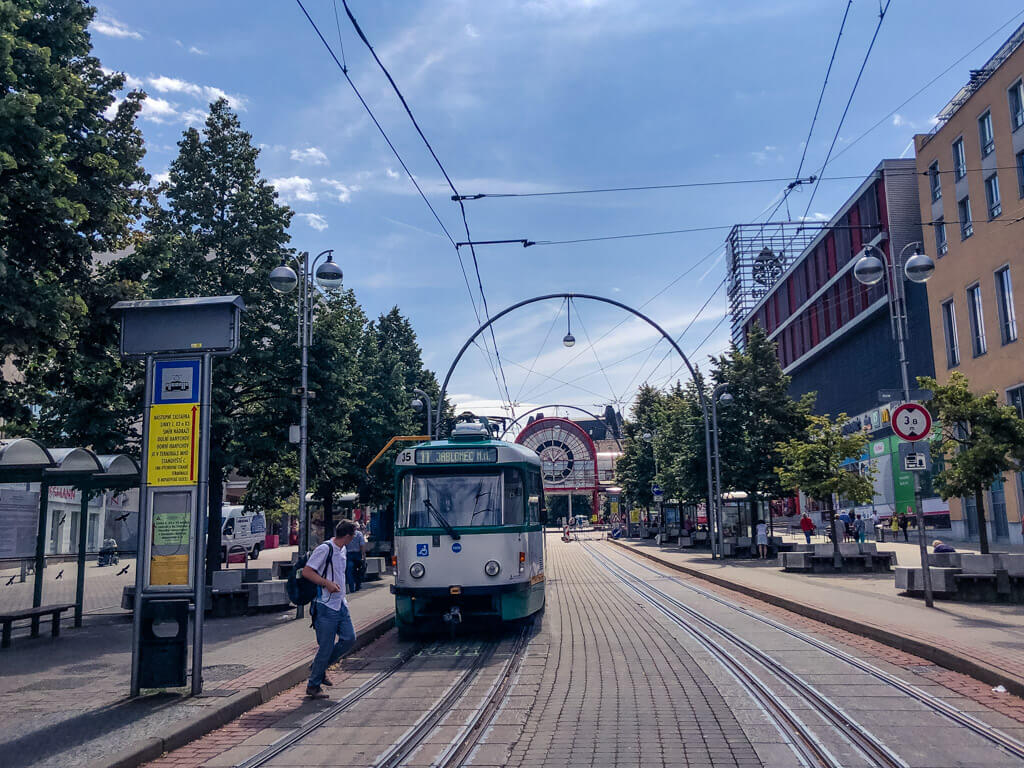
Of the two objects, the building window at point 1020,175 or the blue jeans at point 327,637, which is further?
the building window at point 1020,175

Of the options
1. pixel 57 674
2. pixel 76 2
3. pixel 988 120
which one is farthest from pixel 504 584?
pixel 988 120

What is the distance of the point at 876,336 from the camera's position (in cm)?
5162

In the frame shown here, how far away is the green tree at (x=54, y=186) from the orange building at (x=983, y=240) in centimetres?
2672

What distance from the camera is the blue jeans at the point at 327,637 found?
8914 millimetres

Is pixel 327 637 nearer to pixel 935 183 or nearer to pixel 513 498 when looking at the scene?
pixel 513 498

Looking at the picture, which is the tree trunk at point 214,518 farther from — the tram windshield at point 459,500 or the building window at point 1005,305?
the building window at point 1005,305

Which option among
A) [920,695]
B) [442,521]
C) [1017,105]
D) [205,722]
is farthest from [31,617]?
[1017,105]

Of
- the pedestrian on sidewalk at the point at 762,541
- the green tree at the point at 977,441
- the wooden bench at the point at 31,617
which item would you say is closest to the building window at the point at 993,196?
the pedestrian on sidewalk at the point at 762,541

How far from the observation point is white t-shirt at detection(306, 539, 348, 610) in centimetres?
909

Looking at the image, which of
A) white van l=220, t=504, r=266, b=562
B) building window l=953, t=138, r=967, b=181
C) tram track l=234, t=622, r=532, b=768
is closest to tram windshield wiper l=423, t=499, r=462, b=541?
tram track l=234, t=622, r=532, b=768

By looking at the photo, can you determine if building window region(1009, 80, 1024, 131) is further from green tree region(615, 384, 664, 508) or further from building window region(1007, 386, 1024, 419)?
green tree region(615, 384, 664, 508)

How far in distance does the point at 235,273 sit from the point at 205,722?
1444cm

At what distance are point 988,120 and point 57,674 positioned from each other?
1456 inches

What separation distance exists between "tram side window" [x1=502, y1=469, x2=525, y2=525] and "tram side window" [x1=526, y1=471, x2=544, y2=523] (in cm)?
35
